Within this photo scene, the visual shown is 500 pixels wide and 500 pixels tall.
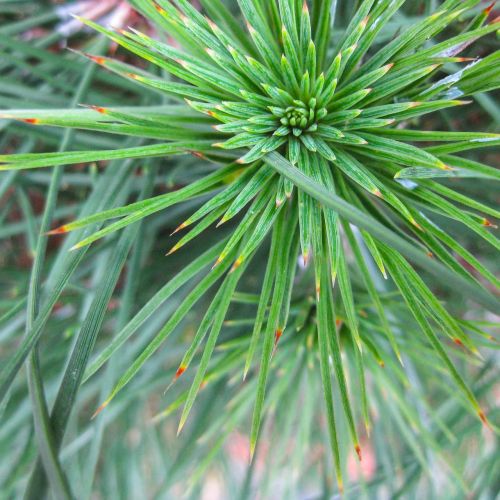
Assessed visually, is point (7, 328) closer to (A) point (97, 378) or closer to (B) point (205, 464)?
(A) point (97, 378)

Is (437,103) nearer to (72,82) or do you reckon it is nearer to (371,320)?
(371,320)

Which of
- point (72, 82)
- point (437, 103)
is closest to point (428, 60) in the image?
point (437, 103)

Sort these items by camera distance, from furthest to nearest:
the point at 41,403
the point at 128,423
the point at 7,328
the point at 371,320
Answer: the point at 128,423
the point at 7,328
the point at 371,320
the point at 41,403

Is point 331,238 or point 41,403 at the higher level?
point 331,238

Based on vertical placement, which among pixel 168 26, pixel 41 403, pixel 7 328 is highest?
pixel 168 26

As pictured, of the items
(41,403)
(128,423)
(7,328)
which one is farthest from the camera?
(128,423)

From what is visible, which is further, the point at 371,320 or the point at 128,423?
the point at 128,423

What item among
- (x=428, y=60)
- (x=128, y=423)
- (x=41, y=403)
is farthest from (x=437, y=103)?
(x=128, y=423)
